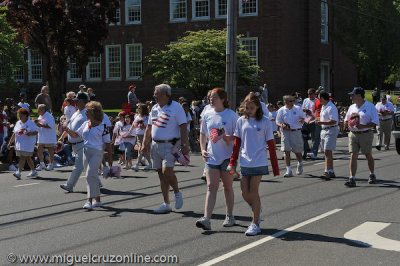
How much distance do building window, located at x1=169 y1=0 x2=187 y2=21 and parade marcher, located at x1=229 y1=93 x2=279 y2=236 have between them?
35.7 m

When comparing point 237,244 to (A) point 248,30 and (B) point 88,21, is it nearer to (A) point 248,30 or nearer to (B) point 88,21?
(B) point 88,21

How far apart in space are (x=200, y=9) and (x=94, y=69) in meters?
9.94

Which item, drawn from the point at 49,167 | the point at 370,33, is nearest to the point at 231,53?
the point at 49,167

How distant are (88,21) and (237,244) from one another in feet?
93.8

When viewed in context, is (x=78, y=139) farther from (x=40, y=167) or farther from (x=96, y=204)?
(x=40, y=167)

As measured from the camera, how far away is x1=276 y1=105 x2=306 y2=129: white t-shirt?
45.9 ft

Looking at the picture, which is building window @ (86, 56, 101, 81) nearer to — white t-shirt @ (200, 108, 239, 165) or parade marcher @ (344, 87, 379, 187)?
parade marcher @ (344, 87, 379, 187)

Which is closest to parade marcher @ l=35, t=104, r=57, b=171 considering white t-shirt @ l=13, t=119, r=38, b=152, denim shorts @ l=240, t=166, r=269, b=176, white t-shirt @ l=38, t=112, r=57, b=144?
white t-shirt @ l=38, t=112, r=57, b=144

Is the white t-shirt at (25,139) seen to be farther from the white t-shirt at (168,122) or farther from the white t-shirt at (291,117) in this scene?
the white t-shirt at (168,122)

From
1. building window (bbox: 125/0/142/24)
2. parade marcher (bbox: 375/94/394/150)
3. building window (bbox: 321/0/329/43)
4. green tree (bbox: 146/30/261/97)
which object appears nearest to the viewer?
parade marcher (bbox: 375/94/394/150)

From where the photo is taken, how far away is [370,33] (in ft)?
147

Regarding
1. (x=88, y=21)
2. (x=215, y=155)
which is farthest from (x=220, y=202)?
(x=88, y=21)

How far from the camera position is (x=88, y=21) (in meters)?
33.8

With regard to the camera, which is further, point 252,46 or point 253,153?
point 252,46
